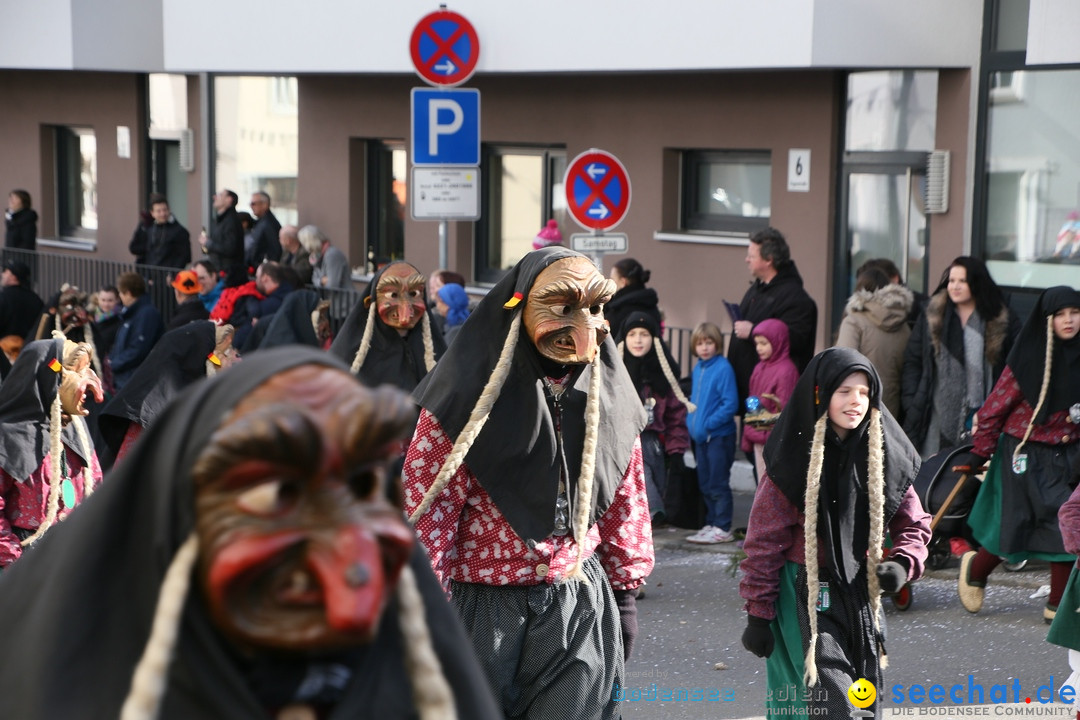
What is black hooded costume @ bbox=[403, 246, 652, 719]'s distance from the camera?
14.2 feet

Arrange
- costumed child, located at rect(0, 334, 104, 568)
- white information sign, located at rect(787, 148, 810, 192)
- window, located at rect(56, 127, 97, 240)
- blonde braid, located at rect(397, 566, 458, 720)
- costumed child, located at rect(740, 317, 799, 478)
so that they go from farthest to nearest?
1. window, located at rect(56, 127, 97, 240)
2. white information sign, located at rect(787, 148, 810, 192)
3. costumed child, located at rect(740, 317, 799, 478)
4. costumed child, located at rect(0, 334, 104, 568)
5. blonde braid, located at rect(397, 566, 458, 720)

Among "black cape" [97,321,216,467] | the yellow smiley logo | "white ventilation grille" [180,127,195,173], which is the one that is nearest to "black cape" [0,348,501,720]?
the yellow smiley logo

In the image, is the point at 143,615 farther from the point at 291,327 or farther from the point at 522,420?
the point at 291,327

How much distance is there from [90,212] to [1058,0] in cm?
1530

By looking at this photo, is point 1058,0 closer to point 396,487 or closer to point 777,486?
point 777,486

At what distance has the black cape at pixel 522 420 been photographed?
14.3ft

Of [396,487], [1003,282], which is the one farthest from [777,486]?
[1003,282]

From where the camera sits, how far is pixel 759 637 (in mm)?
5176

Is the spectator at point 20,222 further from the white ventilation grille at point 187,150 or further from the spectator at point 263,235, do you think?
the spectator at point 263,235

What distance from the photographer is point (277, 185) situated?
61.3 feet

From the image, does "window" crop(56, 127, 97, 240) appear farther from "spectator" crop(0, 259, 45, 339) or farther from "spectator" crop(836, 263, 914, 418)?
"spectator" crop(836, 263, 914, 418)

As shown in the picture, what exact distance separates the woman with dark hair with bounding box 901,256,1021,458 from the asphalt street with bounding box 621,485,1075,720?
0.94 metres

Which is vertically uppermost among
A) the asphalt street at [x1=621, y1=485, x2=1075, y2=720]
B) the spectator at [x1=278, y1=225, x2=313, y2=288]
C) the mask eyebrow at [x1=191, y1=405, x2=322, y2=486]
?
the mask eyebrow at [x1=191, y1=405, x2=322, y2=486]

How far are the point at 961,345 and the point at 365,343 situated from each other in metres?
3.65
